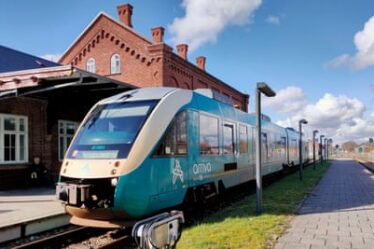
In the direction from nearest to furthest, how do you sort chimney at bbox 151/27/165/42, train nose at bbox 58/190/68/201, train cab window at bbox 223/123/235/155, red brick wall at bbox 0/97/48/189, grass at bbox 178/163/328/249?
1. grass at bbox 178/163/328/249
2. train nose at bbox 58/190/68/201
3. train cab window at bbox 223/123/235/155
4. red brick wall at bbox 0/97/48/189
5. chimney at bbox 151/27/165/42

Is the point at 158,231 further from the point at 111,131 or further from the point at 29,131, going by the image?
the point at 29,131

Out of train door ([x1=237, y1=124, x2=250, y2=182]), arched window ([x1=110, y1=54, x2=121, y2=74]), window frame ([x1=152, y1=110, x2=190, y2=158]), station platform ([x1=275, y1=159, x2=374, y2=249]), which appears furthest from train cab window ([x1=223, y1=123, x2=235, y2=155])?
arched window ([x1=110, y1=54, x2=121, y2=74])

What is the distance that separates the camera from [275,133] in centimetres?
2286

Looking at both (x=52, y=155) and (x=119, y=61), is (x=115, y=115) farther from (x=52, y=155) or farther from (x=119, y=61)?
(x=119, y=61)

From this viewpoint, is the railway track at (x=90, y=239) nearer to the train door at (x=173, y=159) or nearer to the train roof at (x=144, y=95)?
the train door at (x=173, y=159)

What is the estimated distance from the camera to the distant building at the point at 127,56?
Answer: 3122 cm

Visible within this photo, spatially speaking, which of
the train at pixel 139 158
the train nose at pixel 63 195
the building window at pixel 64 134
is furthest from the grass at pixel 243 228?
the building window at pixel 64 134

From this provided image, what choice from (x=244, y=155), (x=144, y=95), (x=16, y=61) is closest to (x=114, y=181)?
(x=144, y=95)

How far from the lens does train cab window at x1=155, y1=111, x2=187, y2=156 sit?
344 inches

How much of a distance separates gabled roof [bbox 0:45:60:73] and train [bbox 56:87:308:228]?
1088cm

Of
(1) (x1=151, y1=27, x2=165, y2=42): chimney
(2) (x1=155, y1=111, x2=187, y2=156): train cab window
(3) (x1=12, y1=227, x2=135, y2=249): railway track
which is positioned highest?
(1) (x1=151, y1=27, x2=165, y2=42): chimney

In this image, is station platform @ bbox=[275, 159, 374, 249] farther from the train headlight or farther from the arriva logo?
the train headlight

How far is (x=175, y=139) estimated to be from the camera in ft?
30.2

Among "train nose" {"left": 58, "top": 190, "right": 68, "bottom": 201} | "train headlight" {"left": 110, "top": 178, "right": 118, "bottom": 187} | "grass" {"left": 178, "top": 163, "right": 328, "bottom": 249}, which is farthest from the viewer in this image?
"train nose" {"left": 58, "top": 190, "right": 68, "bottom": 201}
